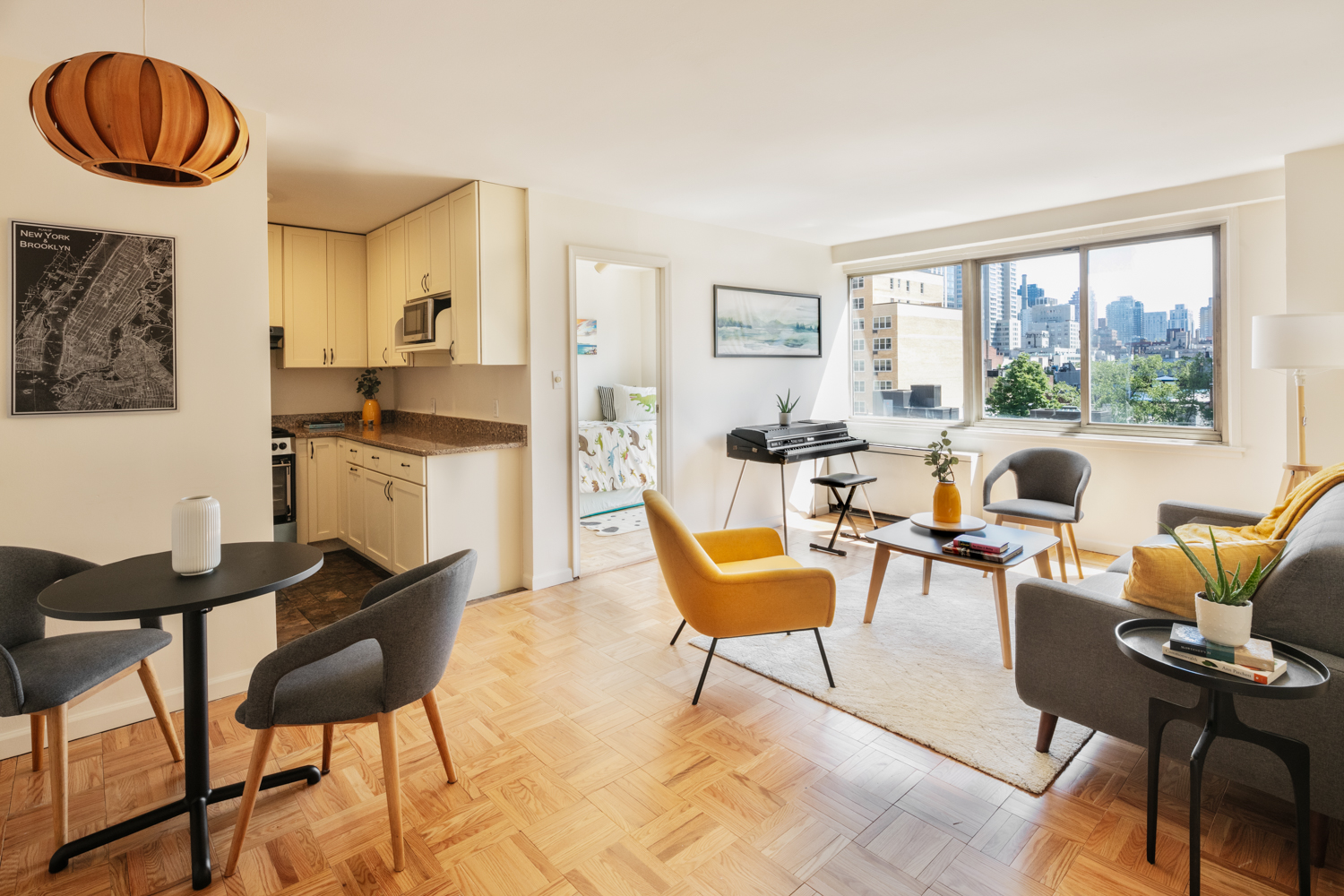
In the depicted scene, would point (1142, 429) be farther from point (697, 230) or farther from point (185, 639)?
point (185, 639)

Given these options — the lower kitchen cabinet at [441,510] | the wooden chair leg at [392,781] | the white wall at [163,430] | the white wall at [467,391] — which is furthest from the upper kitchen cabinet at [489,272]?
the wooden chair leg at [392,781]

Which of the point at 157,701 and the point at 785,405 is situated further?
the point at 785,405

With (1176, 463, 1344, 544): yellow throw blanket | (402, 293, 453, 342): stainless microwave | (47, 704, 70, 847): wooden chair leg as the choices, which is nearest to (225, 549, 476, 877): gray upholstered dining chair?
(47, 704, 70, 847): wooden chair leg

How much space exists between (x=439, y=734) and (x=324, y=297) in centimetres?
407

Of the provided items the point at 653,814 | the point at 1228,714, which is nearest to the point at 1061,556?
the point at 1228,714

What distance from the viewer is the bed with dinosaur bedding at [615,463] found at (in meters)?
6.02

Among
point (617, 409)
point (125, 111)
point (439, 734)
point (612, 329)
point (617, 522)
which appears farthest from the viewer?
point (612, 329)

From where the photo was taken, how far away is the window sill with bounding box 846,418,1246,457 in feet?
14.1

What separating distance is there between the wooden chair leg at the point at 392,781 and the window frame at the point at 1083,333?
4841 mm

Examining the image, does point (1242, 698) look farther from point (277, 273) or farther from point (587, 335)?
point (587, 335)

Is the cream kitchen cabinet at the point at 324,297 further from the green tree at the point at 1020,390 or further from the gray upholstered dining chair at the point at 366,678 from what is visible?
the green tree at the point at 1020,390

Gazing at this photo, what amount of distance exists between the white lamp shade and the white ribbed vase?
4.36 metres

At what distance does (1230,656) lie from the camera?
5.30 ft

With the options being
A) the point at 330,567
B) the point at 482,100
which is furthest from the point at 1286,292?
the point at 330,567
